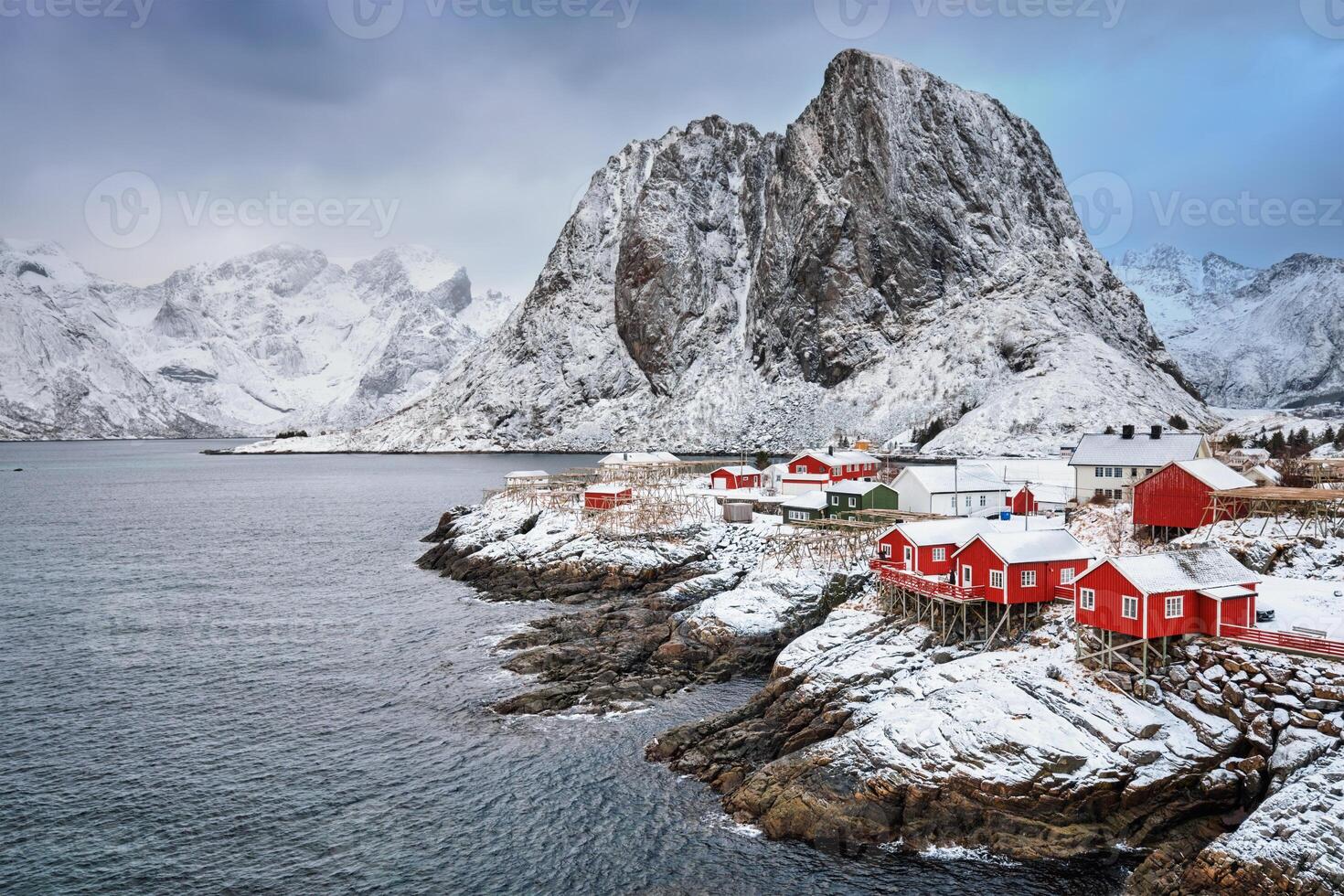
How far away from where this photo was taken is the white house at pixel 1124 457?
181ft

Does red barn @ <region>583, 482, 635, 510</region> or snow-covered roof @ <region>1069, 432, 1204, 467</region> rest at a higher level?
snow-covered roof @ <region>1069, 432, 1204, 467</region>

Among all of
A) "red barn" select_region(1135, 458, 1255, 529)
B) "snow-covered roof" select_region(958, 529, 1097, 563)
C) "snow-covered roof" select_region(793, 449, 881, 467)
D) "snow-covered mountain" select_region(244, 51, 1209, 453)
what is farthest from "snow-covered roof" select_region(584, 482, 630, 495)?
"snow-covered mountain" select_region(244, 51, 1209, 453)

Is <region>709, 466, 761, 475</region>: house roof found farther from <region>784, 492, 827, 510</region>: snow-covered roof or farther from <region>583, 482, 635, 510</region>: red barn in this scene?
<region>784, 492, 827, 510</region>: snow-covered roof

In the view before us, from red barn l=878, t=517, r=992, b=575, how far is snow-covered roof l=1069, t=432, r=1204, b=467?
20.9 meters

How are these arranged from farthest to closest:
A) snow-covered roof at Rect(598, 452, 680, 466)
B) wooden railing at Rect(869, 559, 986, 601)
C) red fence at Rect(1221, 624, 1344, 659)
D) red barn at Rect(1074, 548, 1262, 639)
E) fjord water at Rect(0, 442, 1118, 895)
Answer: snow-covered roof at Rect(598, 452, 680, 466) → wooden railing at Rect(869, 559, 986, 601) → red barn at Rect(1074, 548, 1262, 639) → red fence at Rect(1221, 624, 1344, 659) → fjord water at Rect(0, 442, 1118, 895)

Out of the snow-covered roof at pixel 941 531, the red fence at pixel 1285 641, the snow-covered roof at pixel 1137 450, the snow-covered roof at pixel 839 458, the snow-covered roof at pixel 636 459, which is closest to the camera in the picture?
the red fence at pixel 1285 641

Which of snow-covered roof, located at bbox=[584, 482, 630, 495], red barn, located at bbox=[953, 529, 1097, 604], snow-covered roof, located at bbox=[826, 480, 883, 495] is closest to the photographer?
red barn, located at bbox=[953, 529, 1097, 604]

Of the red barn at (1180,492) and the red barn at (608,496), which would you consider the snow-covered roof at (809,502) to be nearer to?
the red barn at (608,496)

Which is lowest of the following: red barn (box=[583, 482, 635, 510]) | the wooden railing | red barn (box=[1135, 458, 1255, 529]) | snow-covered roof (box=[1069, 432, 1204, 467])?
the wooden railing

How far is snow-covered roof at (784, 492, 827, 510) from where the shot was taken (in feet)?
202

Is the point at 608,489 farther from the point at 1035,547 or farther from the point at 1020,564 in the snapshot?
the point at 1020,564

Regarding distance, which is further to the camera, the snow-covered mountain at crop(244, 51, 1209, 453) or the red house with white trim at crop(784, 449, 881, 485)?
the snow-covered mountain at crop(244, 51, 1209, 453)

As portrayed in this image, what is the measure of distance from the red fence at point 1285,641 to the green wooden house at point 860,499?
30.2 m

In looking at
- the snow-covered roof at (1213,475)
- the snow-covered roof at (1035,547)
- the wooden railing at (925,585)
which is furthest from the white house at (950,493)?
the snow-covered roof at (1035,547)
